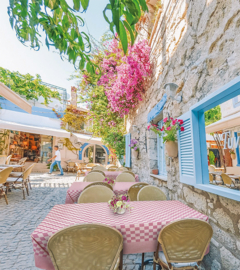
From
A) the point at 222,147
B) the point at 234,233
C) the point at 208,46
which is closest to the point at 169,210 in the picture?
the point at 234,233

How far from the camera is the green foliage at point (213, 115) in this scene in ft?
7.06

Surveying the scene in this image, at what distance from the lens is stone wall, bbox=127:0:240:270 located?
1.83 m

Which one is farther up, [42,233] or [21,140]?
[21,140]

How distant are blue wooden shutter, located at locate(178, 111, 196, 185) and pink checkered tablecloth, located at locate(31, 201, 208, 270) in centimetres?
49

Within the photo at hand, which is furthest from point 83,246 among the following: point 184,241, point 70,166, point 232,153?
point 70,166

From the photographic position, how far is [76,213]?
2051 millimetres

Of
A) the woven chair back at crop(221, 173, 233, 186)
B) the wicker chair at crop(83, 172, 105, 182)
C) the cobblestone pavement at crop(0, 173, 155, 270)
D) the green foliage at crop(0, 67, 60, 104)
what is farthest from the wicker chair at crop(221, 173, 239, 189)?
the green foliage at crop(0, 67, 60, 104)

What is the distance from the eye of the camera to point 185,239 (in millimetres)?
1598

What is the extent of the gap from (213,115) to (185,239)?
1511 millimetres

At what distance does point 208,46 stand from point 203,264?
2828mm

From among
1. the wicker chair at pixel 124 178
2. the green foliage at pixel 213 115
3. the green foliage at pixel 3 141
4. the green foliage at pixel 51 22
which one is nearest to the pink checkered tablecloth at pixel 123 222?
the green foliage at pixel 213 115

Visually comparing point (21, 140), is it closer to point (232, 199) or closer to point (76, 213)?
point (76, 213)

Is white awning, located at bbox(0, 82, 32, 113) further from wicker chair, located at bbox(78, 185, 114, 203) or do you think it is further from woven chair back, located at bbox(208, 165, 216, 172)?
woven chair back, located at bbox(208, 165, 216, 172)

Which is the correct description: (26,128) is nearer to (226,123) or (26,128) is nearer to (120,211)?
(120,211)
